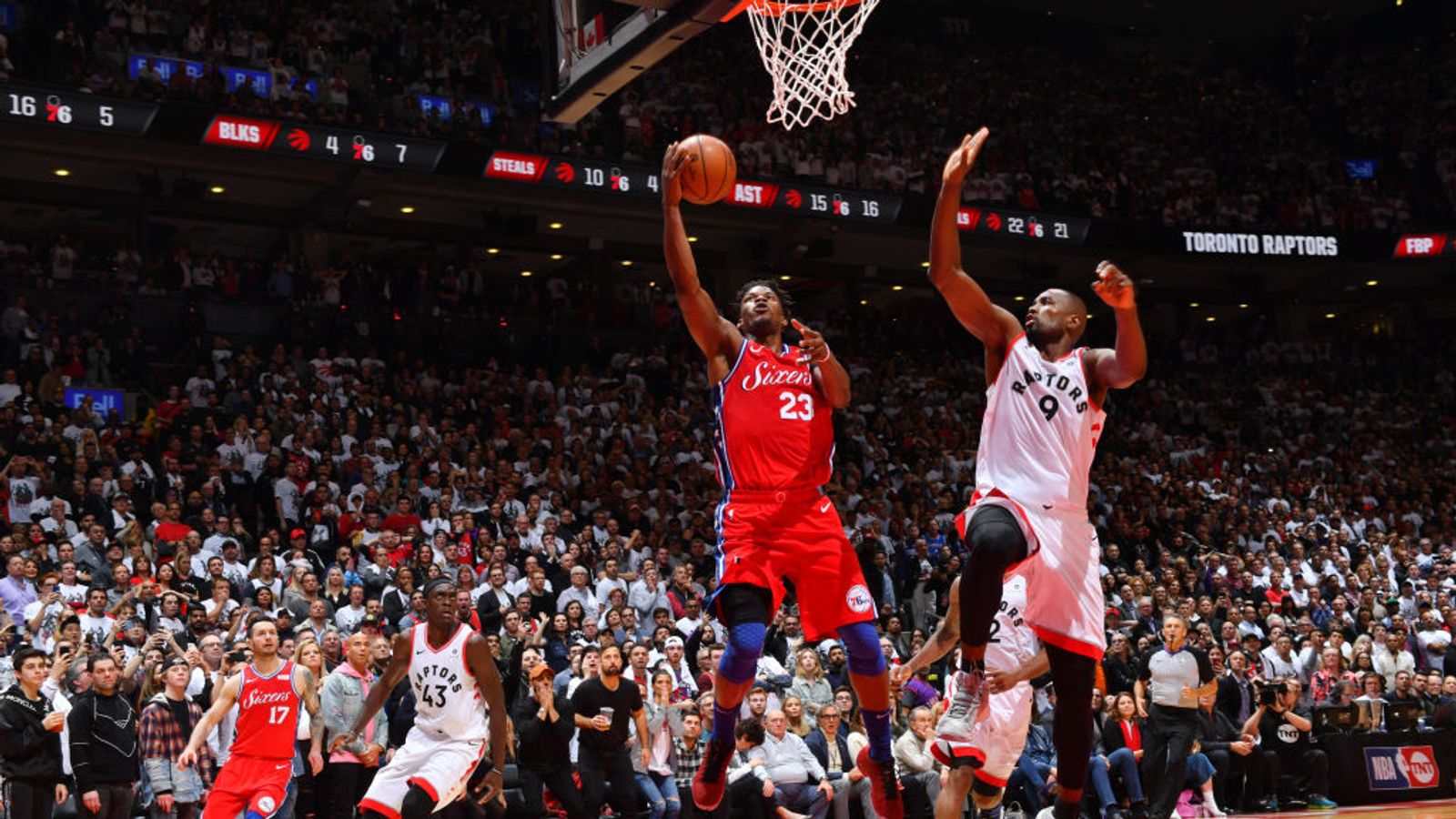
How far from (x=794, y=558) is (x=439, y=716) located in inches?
121

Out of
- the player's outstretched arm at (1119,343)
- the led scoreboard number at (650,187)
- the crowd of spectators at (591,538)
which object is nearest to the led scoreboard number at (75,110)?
the crowd of spectators at (591,538)

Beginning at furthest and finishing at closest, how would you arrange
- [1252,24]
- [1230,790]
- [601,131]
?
[1252,24], [601,131], [1230,790]

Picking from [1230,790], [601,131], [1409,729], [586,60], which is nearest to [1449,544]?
[1409,729]

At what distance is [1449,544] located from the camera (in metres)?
23.0

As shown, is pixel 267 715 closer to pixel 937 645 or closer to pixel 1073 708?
pixel 937 645

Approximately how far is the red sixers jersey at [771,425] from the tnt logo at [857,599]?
1.52 ft

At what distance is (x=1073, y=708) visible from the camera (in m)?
5.67

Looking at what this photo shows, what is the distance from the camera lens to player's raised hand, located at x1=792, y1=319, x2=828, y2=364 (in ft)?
18.9

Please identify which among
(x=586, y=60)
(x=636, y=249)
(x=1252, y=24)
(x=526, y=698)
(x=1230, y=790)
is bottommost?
(x=1230, y=790)

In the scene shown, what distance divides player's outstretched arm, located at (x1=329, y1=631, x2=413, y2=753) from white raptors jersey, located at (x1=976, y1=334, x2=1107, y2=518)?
13.7 feet

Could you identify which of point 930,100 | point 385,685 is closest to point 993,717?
point 385,685

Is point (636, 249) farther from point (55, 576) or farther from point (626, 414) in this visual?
point (55, 576)

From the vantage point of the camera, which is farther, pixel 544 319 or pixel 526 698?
pixel 544 319

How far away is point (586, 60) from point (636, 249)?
18161mm
